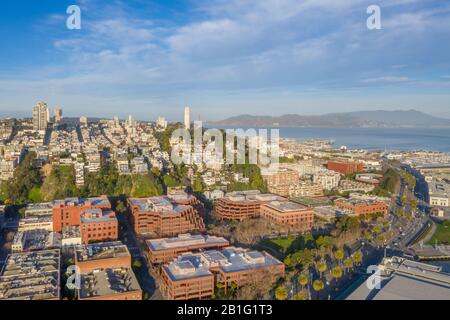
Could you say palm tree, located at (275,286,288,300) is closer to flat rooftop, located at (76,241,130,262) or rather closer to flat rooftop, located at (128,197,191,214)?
flat rooftop, located at (76,241,130,262)

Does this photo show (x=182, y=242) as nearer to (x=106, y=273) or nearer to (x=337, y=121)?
(x=106, y=273)

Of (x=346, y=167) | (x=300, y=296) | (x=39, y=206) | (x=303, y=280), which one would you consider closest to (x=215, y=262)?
(x=303, y=280)

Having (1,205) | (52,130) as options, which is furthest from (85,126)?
(1,205)

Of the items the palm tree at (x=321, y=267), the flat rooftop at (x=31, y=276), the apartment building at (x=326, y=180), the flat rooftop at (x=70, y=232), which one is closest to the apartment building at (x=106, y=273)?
the flat rooftop at (x=31, y=276)

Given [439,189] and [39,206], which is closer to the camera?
[39,206]

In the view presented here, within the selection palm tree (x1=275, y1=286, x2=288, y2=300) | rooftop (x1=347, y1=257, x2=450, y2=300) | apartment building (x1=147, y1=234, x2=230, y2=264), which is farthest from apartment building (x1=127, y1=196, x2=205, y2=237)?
rooftop (x1=347, y1=257, x2=450, y2=300)

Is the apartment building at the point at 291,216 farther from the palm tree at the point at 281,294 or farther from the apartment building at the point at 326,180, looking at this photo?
the apartment building at the point at 326,180
